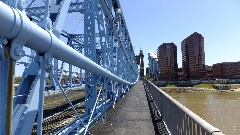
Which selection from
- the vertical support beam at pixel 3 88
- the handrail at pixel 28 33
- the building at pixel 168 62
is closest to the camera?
the handrail at pixel 28 33

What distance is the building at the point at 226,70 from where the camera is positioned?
5640 inches

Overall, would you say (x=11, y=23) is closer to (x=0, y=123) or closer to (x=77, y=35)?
(x=0, y=123)

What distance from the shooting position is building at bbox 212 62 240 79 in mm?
143250

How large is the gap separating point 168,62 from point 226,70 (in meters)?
31.6

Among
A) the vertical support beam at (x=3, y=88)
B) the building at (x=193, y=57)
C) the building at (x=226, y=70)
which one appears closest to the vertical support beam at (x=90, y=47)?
the vertical support beam at (x=3, y=88)

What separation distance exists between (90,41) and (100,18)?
2653mm

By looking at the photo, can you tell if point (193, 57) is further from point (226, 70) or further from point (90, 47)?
point (90, 47)

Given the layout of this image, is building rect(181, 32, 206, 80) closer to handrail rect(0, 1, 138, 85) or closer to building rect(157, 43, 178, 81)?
building rect(157, 43, 178, 81)

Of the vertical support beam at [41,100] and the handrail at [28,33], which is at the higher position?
the handrail at [28,33]

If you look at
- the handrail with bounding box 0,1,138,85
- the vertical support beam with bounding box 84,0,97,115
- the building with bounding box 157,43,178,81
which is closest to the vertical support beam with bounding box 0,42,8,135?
the handrail with bounding box 0,1,138,85

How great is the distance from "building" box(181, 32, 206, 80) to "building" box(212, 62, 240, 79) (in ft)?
34.2

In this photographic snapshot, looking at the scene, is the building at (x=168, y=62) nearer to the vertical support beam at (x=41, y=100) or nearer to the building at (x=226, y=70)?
the building at (x=226, y=70)

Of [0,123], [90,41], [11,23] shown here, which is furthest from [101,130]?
[11,23]

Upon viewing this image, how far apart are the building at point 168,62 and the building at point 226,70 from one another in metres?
23.2
